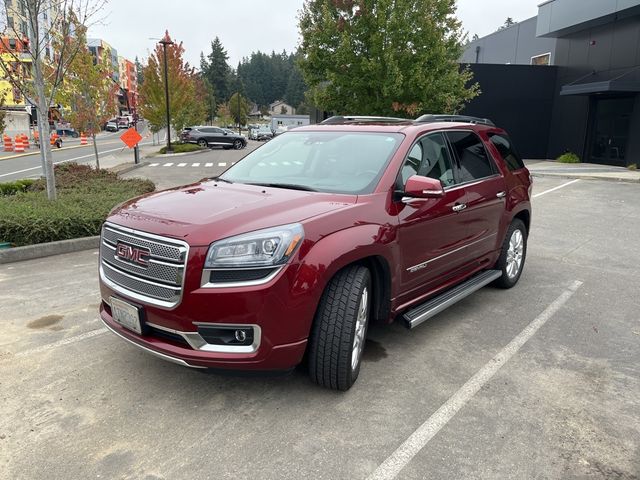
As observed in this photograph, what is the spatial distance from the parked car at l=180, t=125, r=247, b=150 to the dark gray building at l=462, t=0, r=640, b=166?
57.1 ft

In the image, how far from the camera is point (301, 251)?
2986mm

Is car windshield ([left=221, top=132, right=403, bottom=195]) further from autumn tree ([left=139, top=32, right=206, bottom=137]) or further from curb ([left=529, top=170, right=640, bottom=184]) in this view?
autumn tree ([left=139, top=32, right=206, bottom=137])

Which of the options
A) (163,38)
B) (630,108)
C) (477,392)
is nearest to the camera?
(477,392)

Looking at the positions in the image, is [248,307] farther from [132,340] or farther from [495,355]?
[495,355]

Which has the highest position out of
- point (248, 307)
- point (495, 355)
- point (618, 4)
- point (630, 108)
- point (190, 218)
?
point (618, 4)

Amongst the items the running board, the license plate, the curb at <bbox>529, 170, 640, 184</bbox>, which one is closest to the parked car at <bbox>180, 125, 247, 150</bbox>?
the curb at <bbox>529, 170, 640, 184</bbox>

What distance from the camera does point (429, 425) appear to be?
3.09m

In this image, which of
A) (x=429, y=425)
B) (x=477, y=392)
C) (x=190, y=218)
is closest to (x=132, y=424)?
(x=190, y=218)

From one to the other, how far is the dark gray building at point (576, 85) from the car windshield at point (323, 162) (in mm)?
18371

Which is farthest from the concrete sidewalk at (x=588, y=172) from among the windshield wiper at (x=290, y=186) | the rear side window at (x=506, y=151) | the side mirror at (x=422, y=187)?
the windshield wiper at (x=290, y=186)

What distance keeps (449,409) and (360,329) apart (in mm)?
757

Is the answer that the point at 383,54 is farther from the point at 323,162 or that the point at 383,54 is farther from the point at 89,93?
the point at 323,162

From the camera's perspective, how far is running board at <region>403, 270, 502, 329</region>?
3.87 metres

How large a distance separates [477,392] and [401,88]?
46.0ft
